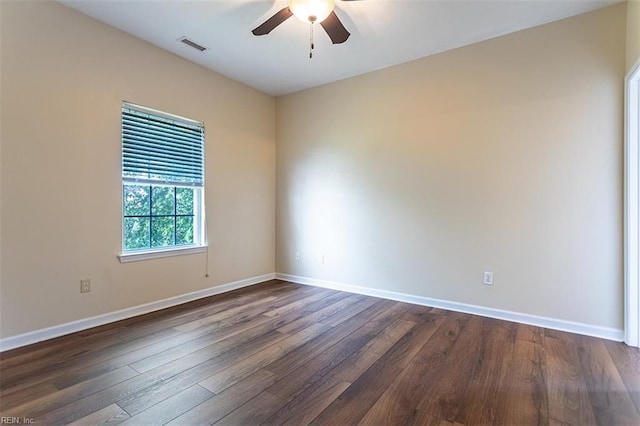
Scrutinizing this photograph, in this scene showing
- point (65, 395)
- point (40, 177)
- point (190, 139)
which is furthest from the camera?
point (190, 139)

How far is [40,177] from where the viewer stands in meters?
2.53

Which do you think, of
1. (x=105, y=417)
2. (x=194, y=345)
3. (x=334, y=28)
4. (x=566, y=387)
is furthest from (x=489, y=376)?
(x=334, y=28)

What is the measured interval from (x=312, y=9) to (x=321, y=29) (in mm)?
855

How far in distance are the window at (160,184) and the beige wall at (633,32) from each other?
4.01 m

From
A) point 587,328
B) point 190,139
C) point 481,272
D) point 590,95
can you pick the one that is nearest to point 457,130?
point 590,95

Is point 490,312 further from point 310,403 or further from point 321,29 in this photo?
point 321,29

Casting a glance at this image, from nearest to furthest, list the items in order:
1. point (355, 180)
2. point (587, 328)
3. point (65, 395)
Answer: point (65, 395)
point (587, 328)
point (355, 180)

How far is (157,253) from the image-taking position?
3338 millimetres

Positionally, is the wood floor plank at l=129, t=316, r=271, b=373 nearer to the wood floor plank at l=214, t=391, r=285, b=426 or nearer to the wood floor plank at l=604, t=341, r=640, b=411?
the wood floor plank at l=214, t=391, r=285, b=426

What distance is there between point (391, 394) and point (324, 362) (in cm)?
55

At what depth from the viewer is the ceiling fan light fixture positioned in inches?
83.8

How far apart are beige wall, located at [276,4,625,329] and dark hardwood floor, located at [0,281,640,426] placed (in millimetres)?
532

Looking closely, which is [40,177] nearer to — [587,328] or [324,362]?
[324,362]

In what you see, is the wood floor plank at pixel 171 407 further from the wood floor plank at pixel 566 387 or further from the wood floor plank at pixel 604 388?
the wood floor plank at pixel 604 388
